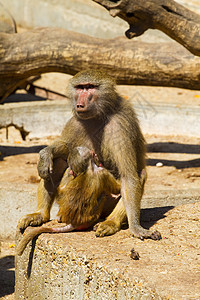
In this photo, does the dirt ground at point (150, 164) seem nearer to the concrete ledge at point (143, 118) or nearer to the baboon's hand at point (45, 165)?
the concrete ledge at point (143, 118)

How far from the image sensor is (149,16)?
6289mm

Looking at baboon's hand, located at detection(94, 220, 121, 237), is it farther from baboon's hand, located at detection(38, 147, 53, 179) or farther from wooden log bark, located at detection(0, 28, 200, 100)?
wooden log bark, located at detection(0, 28, 200, 100)

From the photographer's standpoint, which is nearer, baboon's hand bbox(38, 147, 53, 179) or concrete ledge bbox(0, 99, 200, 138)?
baboon's hand bbox(38, 147, 53, 179)

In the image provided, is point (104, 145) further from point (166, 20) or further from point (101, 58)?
point (101, 58)

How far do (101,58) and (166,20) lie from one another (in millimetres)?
1455

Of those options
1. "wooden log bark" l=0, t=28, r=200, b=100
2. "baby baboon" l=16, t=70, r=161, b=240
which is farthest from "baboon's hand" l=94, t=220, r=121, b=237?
"wooden log bark" l=0, t=28, r=200, b=100

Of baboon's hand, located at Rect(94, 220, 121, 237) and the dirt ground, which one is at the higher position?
baboon's hand, located at Rect(94, 220, 121, 237)

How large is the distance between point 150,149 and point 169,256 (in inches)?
201

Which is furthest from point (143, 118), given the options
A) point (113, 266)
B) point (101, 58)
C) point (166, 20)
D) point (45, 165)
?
point (113, 266)

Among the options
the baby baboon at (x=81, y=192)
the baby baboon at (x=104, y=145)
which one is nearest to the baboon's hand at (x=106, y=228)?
the baby baboon at (x=104, y=145)

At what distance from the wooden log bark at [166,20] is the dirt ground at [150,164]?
6.05ft

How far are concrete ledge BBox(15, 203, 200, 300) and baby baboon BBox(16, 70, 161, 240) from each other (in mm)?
209

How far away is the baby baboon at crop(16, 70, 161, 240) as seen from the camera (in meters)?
4.66

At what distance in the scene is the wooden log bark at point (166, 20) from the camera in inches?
245
